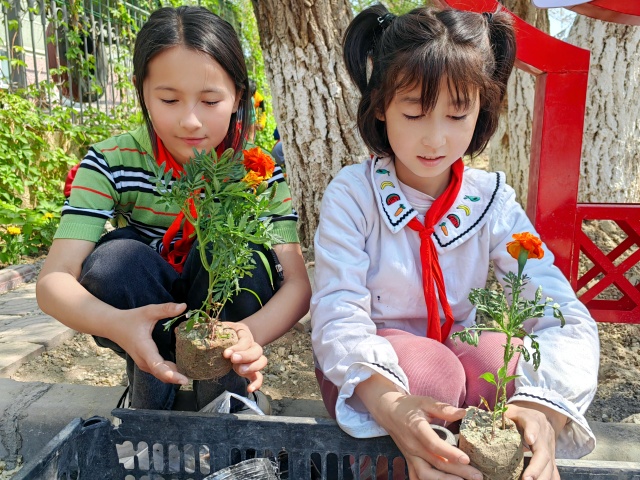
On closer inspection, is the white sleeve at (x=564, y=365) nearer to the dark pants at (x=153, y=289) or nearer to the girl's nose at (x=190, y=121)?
the dark pants at (x=153, y=289)

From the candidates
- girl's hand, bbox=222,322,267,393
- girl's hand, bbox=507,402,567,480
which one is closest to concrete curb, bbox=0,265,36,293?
girl's hand, bbox=222,322,267,393

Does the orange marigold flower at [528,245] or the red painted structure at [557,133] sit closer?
the orange marigold flower at [528,245]

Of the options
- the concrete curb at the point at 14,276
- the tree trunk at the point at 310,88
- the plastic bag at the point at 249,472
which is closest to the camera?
the plastic bag at the point at 249,472

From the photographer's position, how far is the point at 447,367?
1.41 meters

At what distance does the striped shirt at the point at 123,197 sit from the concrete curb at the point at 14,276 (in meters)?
2.20

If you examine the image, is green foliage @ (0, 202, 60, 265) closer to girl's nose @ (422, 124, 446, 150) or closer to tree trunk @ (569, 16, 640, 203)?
girl's nose @ (422, 124, 446, 150)

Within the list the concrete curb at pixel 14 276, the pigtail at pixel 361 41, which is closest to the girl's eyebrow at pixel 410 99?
the pigtail at pixel 361 41

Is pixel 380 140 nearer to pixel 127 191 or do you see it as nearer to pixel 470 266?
pixel 470 266

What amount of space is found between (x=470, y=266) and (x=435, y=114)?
17.5 inches

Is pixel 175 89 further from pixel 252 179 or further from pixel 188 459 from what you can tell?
pixel 188 459

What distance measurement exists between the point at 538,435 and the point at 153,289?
99 centimetres

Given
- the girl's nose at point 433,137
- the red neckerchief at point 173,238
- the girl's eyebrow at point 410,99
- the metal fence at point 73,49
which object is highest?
the metal fence at point 73,49

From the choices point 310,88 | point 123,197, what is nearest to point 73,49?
point 310,88

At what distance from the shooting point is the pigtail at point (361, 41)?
1688 mm
